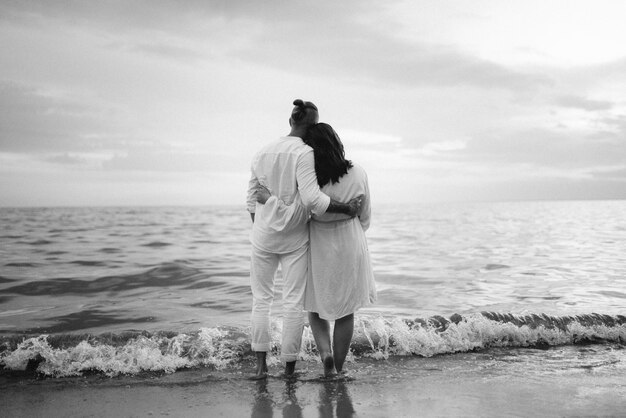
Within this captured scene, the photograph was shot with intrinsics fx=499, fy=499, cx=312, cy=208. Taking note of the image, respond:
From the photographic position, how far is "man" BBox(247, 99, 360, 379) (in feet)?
12.6

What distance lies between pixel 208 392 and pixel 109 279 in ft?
24.0

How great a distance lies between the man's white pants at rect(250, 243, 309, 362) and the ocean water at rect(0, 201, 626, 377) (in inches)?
31.9

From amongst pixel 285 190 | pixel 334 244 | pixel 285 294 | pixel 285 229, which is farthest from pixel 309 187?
pixel 285 294

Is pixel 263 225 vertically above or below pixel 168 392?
above

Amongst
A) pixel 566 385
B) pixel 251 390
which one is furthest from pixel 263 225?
pixel 566 385

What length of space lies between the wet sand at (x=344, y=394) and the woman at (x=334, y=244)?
0.50 metres

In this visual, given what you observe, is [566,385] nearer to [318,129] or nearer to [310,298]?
[310,298]

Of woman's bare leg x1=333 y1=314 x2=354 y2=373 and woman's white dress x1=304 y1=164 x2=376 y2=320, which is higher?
woman's white dress x1=304 y1=164 x2=376 y2=320

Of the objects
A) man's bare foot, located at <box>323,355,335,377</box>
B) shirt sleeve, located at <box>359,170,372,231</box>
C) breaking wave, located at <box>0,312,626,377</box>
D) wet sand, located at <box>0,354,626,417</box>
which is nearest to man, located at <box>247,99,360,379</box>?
shirt sleeve, located at <box>359,170,372,231</box>

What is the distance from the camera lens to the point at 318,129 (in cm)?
391

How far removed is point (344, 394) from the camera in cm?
361

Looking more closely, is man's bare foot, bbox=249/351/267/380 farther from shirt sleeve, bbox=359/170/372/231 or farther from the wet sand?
shirt sleeve, bbox=359/170/372/231

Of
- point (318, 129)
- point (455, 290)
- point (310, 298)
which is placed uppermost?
point (318, 129)

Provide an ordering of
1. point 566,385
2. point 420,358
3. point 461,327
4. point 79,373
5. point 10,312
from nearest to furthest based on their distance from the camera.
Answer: point 566,385
point 79,373
point 420,358
point 461,327
point 10,312
